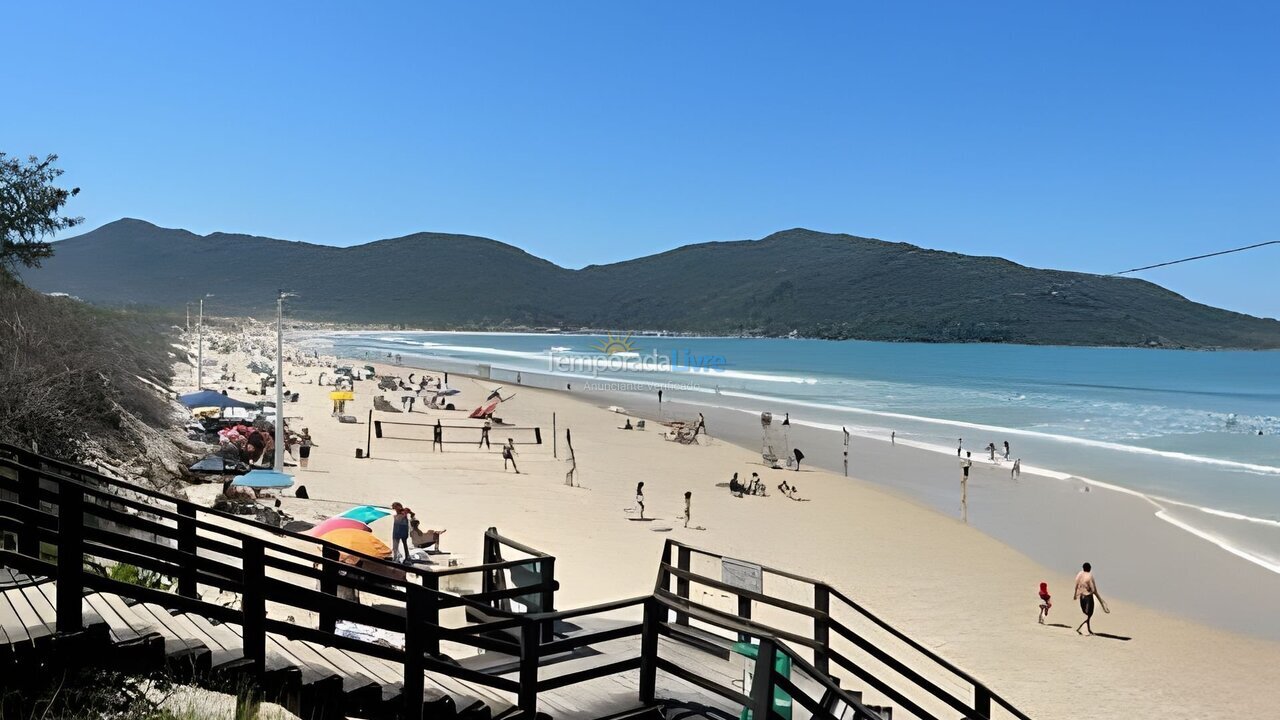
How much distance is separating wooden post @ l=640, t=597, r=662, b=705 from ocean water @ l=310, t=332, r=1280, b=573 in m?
18.4

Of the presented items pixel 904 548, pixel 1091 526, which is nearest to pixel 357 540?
pixel 904 548

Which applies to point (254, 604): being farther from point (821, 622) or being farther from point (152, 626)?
point (821, 622)

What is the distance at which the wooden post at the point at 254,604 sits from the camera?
417 cm

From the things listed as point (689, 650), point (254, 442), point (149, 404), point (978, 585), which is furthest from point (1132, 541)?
point (149, 404)

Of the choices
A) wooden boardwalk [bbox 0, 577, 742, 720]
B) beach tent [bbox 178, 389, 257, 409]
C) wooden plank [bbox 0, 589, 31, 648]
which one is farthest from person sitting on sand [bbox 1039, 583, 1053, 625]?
beach tent [bbox 178, 389, 257, 409]

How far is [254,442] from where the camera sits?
21938 mm

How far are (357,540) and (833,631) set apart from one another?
6.50 meters

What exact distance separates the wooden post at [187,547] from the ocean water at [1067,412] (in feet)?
68.2

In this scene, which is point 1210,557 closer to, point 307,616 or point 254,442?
point 307,616

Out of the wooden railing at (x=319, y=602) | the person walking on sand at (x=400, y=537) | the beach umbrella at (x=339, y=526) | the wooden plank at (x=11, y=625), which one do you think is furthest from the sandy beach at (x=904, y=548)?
the wooden plank at (x=11, y=625)

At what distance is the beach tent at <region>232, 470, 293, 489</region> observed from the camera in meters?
16.1

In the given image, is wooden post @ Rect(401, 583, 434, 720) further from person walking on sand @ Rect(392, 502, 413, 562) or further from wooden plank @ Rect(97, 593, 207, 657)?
person walking on sand @ Rect(392, 502, 413, 562)

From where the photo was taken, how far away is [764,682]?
4.30 m

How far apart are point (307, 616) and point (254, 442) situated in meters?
13.4
